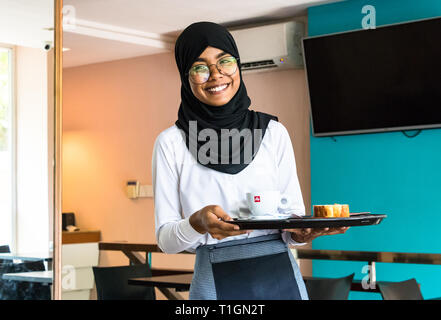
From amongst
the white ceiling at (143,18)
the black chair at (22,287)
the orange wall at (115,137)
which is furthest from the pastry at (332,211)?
the orange wall at (115,137)

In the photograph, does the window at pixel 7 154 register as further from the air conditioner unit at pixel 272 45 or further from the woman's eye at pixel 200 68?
the air conditioner unit at pixel 272 45

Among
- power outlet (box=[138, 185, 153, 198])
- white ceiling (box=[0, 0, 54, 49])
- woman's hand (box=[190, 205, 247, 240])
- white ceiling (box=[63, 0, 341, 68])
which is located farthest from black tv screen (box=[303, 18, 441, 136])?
woman's hand (box=[190, 205, 247, 240])

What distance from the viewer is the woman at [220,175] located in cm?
115

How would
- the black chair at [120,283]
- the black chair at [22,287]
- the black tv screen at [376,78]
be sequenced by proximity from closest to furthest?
the black chair at [22,287] → the black chair at [120,283] → the black tv screen at [376,78]

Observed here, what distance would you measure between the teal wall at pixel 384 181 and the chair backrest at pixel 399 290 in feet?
3.60

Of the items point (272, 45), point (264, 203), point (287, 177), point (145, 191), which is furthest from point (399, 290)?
point (145, 191)

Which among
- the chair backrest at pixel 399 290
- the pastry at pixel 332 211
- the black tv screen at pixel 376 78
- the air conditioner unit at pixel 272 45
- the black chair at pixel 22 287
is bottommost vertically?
the chair backrest at pixel 399 290

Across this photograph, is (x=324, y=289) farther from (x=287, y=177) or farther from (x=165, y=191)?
(x=165, y=191)

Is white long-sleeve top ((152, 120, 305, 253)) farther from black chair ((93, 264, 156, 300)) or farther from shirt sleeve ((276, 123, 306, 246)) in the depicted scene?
black chair ((93, 264, 156, 300))

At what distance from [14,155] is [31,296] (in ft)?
1.88

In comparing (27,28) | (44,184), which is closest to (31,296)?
(44,184)

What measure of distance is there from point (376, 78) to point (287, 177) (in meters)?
2.71

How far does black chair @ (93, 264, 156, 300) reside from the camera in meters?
3.24

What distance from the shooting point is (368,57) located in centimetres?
380
